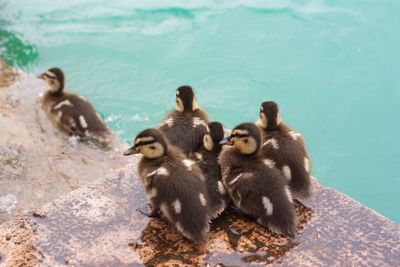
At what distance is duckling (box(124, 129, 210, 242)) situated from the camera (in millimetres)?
2531

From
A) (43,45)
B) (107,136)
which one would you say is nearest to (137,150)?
(107,136)

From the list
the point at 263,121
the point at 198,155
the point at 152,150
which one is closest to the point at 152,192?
the point at 152,150

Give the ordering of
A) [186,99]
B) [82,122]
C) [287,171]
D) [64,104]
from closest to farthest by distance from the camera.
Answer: [287,171] < [186,99] < [82,122] < [64,104]

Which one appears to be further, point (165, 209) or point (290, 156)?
point (290, 156)

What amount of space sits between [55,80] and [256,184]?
10.5 ft

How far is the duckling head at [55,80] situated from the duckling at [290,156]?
9.29 ft

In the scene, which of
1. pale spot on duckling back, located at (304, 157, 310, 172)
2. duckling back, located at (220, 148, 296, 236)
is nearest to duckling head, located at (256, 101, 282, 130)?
pale spot on duckling back, located at (304, 157, 310, 172)

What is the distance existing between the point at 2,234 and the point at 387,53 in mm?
6370

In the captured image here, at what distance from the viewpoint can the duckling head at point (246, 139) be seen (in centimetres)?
270

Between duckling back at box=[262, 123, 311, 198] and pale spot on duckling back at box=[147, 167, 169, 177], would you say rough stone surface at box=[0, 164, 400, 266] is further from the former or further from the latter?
pale spot on duckling back at box=[147, 167, 169, 177]

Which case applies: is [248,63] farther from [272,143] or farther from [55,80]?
[272,143]

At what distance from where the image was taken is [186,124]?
128 inches

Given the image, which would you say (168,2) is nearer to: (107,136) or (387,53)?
(387,53)

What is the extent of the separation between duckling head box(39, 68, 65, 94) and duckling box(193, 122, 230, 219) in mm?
2679
